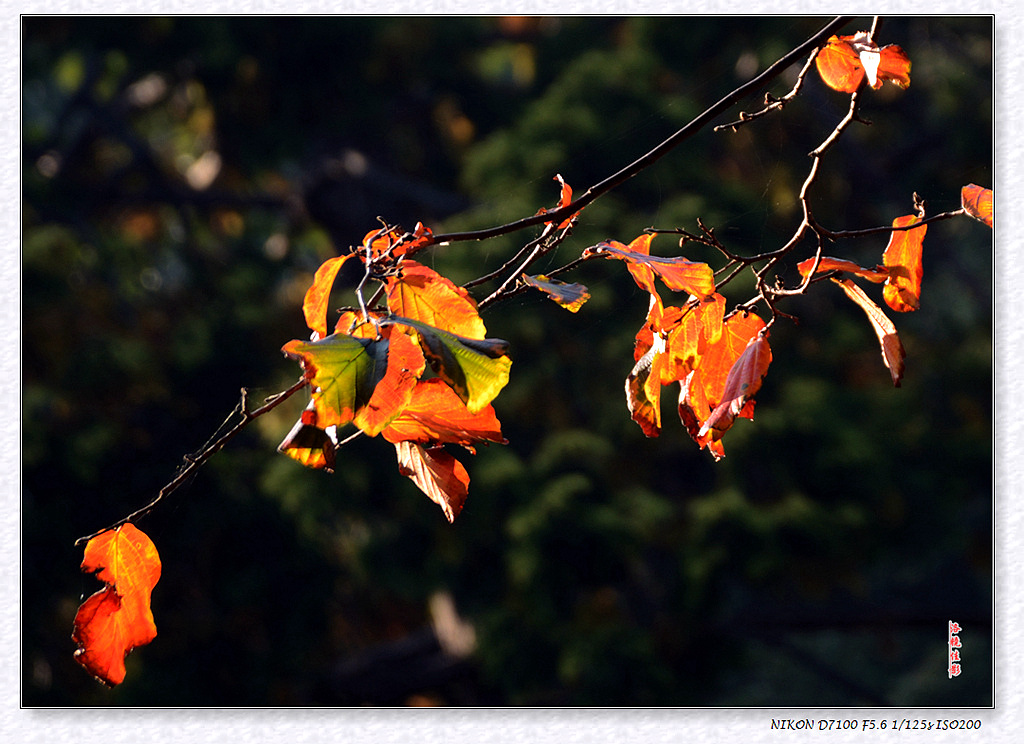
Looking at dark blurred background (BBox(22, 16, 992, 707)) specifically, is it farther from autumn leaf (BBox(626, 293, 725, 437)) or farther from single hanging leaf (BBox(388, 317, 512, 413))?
single hanging leaf (BBox(388, 317, 512, 413))

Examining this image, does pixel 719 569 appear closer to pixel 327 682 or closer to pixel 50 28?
pixel 327 682

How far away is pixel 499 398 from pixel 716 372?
5.93 feet

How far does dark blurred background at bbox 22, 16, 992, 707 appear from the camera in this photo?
2168mm

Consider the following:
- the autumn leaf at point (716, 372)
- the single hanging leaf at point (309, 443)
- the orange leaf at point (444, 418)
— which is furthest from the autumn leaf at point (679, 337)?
the single hanging leaf at point (309, 443)

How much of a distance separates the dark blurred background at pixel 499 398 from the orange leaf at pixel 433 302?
55.8 inches

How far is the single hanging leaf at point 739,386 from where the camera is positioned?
50cm

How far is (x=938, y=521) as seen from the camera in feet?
8.03

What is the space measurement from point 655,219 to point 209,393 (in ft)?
4.56

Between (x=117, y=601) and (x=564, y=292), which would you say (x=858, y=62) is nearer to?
(x=564, y=292)

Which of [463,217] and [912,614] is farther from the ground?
[463,217]

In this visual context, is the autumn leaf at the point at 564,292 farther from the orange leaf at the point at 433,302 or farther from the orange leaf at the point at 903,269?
the orange leaf at the point at 903,269

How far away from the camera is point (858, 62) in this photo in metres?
0.64

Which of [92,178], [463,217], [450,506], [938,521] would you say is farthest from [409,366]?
[92,178]

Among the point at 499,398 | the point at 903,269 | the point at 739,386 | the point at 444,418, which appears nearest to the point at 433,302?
the point at 444,418
